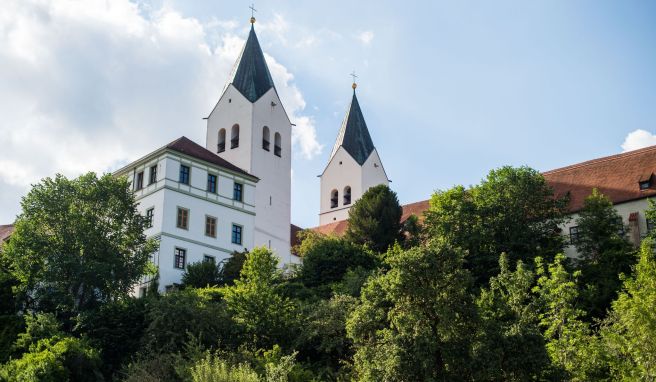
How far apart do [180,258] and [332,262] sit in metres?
8.73

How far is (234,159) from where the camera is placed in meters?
60.1

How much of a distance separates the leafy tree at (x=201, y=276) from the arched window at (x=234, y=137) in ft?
48.1

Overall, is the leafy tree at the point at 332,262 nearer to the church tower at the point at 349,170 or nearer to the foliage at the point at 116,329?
the foliage at the point at 116,329

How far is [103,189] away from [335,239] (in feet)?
42.5

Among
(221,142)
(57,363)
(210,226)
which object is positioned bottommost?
(57,363)

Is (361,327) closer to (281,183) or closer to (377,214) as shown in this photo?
(377,214)

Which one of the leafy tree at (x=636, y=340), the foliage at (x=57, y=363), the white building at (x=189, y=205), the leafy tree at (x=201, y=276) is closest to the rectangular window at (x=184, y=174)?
the white building at (x=189, y=205)

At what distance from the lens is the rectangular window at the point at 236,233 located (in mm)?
53406

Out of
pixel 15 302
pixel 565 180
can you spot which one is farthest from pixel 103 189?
pixel 565 180

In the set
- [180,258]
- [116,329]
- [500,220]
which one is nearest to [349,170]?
[180,258]

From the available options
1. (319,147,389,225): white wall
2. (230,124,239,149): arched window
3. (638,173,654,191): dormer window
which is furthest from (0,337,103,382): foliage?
(319,147,389,225): white wall

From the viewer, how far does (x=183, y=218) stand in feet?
166

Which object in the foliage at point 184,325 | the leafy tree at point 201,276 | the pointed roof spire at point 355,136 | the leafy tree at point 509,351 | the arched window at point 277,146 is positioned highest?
the pointed roof spire at point 355,136

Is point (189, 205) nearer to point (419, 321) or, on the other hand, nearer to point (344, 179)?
point (344, 179)
